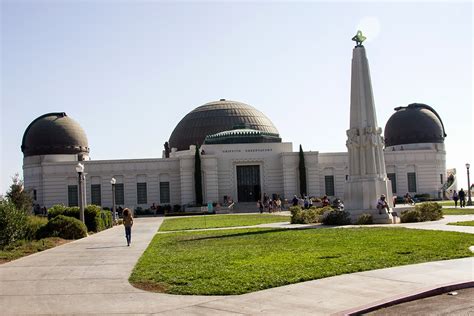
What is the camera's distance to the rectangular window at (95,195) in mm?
61156

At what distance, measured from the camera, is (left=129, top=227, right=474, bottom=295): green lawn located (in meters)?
11.5

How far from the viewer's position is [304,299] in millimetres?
9727

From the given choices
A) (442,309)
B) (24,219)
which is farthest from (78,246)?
(442,309)

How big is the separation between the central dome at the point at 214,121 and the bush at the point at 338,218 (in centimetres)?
4389

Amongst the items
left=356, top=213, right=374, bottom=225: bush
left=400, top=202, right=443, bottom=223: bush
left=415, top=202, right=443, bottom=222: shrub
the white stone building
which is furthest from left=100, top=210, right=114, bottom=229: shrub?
the white stone building

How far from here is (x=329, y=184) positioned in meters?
62.9

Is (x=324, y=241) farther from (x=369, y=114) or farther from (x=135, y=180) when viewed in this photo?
(x=135, y=180)

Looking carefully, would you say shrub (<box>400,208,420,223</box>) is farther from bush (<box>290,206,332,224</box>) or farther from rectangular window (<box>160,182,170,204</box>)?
rectangular window (<box>160,182,170,204</box>)

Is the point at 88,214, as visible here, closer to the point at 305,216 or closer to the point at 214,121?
the point at 305,216

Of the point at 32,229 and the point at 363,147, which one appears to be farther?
the point at 363,147

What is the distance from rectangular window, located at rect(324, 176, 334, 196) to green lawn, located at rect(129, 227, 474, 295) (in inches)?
1621

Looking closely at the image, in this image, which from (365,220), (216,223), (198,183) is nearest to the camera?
(365,220)

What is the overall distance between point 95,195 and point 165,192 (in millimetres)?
7129

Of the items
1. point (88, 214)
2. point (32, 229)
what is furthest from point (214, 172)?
point (32, 229)
